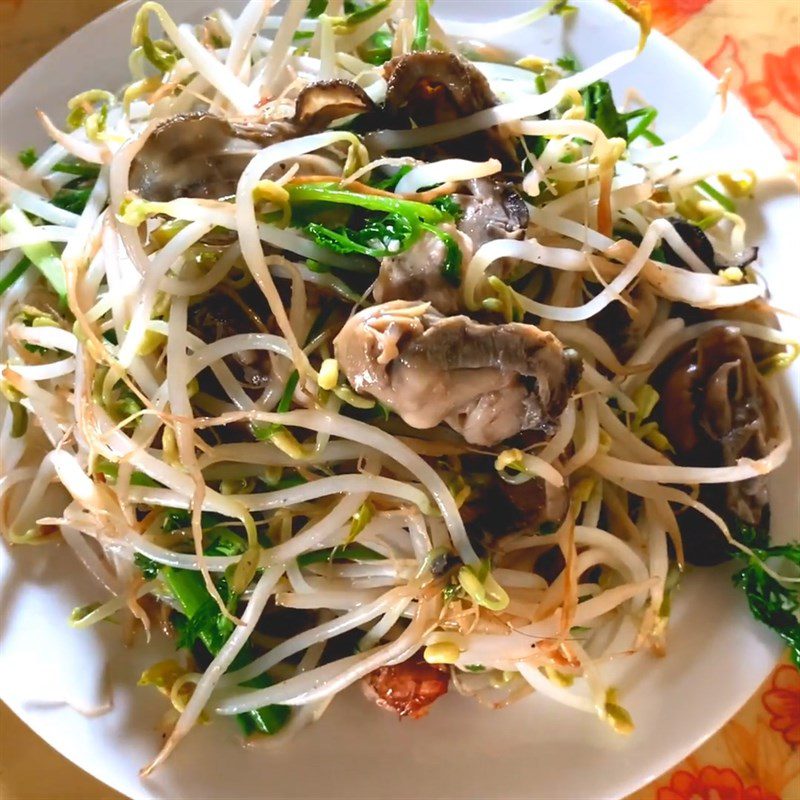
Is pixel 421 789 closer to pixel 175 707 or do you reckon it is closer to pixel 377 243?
pixel 175 707

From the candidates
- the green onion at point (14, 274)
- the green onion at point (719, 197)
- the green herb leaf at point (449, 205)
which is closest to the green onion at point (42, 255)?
the green onion at point (14, 274)

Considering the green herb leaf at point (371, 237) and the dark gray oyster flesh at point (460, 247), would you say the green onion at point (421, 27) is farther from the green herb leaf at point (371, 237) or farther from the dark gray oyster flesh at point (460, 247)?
the green herb leaf at point (371, 237)

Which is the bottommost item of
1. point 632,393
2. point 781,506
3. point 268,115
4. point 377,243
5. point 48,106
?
point 781,506

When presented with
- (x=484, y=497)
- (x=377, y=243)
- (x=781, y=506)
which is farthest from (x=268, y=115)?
(x=781, y=506)

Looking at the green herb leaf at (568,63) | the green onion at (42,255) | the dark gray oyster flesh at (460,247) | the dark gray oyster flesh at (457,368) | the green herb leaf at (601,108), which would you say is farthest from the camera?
the green herb leaf at (568,63)

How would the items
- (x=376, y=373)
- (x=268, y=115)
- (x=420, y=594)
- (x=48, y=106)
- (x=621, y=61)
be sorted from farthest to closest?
1. (x=48, y=106)
2. (x=621, y=61)
3. (x=268, y=115)
4. (x=420, y=594)
5. (x=376, y=373)

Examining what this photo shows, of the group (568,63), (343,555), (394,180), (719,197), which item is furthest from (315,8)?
(343,555)
